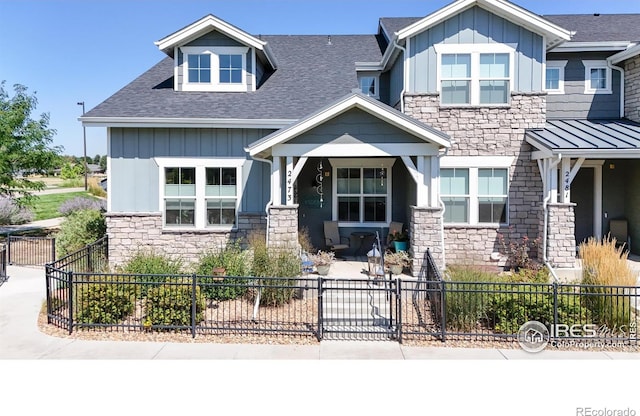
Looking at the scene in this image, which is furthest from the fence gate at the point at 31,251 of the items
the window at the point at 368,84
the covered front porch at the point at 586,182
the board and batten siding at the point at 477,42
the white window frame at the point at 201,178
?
the covered front porch at the point at 586,182

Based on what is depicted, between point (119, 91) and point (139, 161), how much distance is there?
2652 mm

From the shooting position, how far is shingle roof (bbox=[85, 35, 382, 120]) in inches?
483

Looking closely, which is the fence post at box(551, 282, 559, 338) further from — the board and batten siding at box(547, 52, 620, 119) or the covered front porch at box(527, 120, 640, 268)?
the board and batten siding at box(547, 52, 620, 119)

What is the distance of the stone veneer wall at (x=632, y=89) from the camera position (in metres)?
13.0

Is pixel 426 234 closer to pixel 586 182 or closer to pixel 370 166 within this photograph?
pixel 370 166

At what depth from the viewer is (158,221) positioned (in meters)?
12.4

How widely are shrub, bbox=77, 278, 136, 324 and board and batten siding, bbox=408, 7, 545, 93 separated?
899 centimetres

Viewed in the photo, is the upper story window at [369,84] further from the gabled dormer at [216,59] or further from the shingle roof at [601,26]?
the shingle roof at [601,26]

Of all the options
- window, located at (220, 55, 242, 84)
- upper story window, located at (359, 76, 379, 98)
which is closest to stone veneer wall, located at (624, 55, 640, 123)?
upper story window, located at (359, 76, 379, 98)

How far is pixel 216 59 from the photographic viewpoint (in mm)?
13453

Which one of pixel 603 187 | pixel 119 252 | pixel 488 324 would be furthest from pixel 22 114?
pixel 603 187

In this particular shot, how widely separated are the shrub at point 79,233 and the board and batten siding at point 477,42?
33.6 ft

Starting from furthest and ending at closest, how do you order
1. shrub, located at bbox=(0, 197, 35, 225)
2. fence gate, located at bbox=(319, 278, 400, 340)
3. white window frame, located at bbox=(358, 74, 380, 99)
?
shrub, located at bbox=(0, 197, 35, 225)
white window frame, located at bbox=(358, 74, 380, 99)
fence gate, located at bbox=(319, 278, 400, 340)
